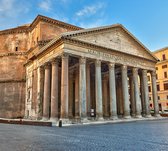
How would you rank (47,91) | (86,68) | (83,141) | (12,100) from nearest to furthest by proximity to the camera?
(83,141), (47,91), (86,68), (12,100)

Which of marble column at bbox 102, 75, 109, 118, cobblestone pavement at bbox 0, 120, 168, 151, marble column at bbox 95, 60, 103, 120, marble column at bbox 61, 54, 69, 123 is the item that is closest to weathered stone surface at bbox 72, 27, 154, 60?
marble column at bbox 95, 60, 103, 120

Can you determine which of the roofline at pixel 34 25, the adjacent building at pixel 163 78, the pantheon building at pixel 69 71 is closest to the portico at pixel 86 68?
the pantheon building at pixel 69 71

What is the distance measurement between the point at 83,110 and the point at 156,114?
39.9ft

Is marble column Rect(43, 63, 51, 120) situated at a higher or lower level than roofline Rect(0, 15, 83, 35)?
lower

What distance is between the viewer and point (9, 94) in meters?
28.4

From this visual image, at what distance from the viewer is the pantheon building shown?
725 inches

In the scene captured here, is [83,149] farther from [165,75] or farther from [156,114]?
[165,75]

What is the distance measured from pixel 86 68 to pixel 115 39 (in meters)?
4.84

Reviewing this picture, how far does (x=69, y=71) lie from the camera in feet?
80.8

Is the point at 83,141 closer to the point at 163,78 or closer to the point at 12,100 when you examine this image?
the point at 12,100

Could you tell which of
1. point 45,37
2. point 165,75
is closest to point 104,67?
point 45,37

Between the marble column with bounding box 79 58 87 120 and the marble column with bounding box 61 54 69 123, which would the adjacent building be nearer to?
the marble column with bounding box 79 58 87 120

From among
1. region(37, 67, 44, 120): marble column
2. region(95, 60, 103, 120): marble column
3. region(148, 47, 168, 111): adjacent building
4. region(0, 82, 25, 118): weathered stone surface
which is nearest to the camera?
region(95, 60, 103, 120): marble column

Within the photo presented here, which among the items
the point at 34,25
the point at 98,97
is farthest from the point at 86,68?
the point at 34,25
